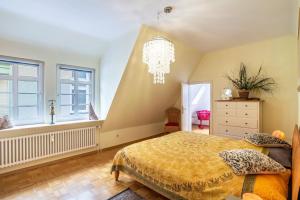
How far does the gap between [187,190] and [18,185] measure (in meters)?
2.63

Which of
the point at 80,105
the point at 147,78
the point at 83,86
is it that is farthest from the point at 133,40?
the point at 80,105

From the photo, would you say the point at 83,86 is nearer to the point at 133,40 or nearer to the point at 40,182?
the point at 133,40

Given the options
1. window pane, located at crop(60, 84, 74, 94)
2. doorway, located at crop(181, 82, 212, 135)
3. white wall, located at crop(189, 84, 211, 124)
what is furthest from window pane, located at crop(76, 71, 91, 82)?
white wall, located at crop(189, 84, 211, 124)

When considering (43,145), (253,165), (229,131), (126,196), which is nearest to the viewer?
(253,165)

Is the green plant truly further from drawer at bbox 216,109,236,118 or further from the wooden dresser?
drawer at bbox 216,109,236,118

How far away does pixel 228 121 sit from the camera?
4.25 metres

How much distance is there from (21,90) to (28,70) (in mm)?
427

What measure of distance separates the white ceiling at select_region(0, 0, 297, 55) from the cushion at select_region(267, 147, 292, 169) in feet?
6.59

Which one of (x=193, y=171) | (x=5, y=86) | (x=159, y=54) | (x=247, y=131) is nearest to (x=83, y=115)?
(x=5, y=86)

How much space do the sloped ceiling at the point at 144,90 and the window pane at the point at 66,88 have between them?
104 centimetres

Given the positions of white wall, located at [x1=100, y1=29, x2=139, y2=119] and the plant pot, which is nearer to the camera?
white wall, located at [x1=100, y1=29, x2=139, y2=119]

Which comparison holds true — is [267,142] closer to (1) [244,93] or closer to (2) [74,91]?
(1) [244,93]

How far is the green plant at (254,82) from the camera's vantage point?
410 centimetres

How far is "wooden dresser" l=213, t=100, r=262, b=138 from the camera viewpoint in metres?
3.85
